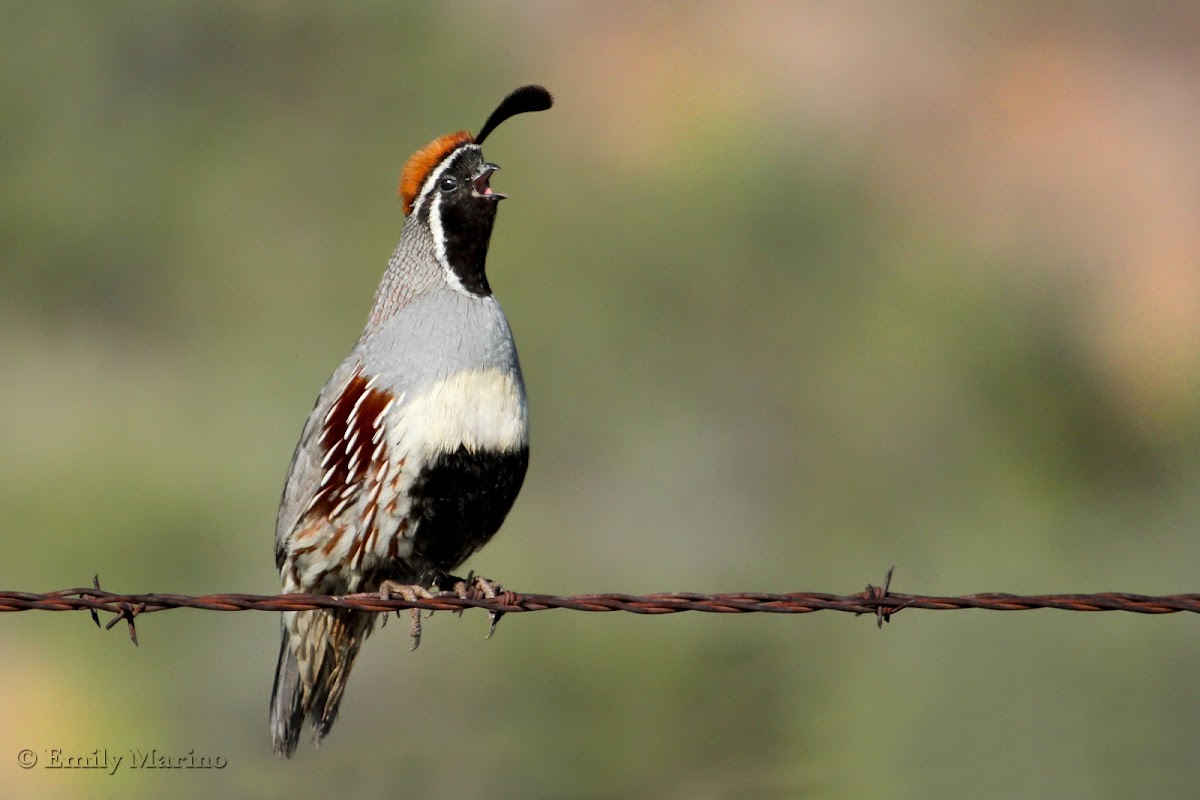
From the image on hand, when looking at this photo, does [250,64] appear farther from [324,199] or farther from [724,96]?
[724,96]

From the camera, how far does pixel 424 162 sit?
20.5ft

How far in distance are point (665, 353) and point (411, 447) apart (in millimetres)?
9900

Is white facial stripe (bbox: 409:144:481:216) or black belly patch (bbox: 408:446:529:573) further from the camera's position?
white facial stripe (bbox: 409:144:481:216)

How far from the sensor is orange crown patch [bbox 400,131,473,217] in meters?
6.19

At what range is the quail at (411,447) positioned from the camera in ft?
18.1

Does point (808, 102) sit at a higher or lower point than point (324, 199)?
higher

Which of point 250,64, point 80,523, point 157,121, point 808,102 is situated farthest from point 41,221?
point 808,102

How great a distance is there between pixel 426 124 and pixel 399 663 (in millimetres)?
8236

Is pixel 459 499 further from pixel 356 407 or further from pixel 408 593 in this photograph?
pixel 356 407

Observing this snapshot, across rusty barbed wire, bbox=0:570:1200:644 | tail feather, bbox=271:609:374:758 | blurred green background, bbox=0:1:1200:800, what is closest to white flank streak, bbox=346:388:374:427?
tail feather, bbox=271:609:374:758

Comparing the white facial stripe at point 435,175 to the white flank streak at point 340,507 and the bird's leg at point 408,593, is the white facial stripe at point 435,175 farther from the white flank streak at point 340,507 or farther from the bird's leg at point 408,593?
the bird's leg at point 408,593

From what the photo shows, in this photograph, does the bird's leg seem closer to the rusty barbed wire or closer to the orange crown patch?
the rusty barbed wire

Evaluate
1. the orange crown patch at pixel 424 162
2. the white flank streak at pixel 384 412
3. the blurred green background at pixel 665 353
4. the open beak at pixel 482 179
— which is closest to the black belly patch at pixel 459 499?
the white flank streak at pixel 384 412

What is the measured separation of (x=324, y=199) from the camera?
1734cm
